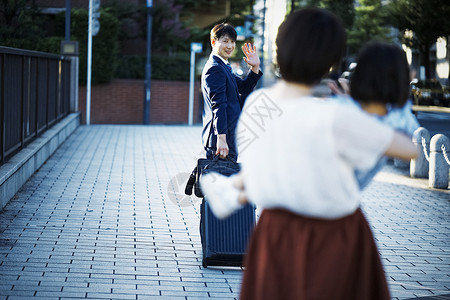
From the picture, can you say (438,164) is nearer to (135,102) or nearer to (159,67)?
(135,102)

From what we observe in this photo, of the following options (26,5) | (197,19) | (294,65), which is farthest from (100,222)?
(197,19)

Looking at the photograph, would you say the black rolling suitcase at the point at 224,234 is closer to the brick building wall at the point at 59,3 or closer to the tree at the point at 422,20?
the brick building wall at the point at 59,3

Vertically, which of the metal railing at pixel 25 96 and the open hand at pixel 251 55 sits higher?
the open hand at pixel 251 55

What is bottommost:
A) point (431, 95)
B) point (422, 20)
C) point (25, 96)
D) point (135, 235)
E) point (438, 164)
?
point (135, 235)

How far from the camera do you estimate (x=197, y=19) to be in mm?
35594

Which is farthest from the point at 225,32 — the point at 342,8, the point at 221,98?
the point at 342,8

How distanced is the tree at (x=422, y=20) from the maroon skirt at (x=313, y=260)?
3851 cm

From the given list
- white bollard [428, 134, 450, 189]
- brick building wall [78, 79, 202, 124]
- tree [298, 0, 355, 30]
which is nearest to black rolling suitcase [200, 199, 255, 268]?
white bollard [428, 134, 450, 189]

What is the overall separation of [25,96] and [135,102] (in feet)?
54.9

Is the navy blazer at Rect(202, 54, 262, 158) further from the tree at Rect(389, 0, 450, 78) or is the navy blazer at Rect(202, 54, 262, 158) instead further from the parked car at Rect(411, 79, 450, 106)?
the tree at Rect(389, 0, 450, 78)

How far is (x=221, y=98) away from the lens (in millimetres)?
5367

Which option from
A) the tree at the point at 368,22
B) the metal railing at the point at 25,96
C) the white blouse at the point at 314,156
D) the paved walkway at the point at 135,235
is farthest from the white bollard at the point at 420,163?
the tree at the point at 368,22

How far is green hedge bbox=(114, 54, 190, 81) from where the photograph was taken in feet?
89.8

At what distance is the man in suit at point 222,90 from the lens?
5.35m
